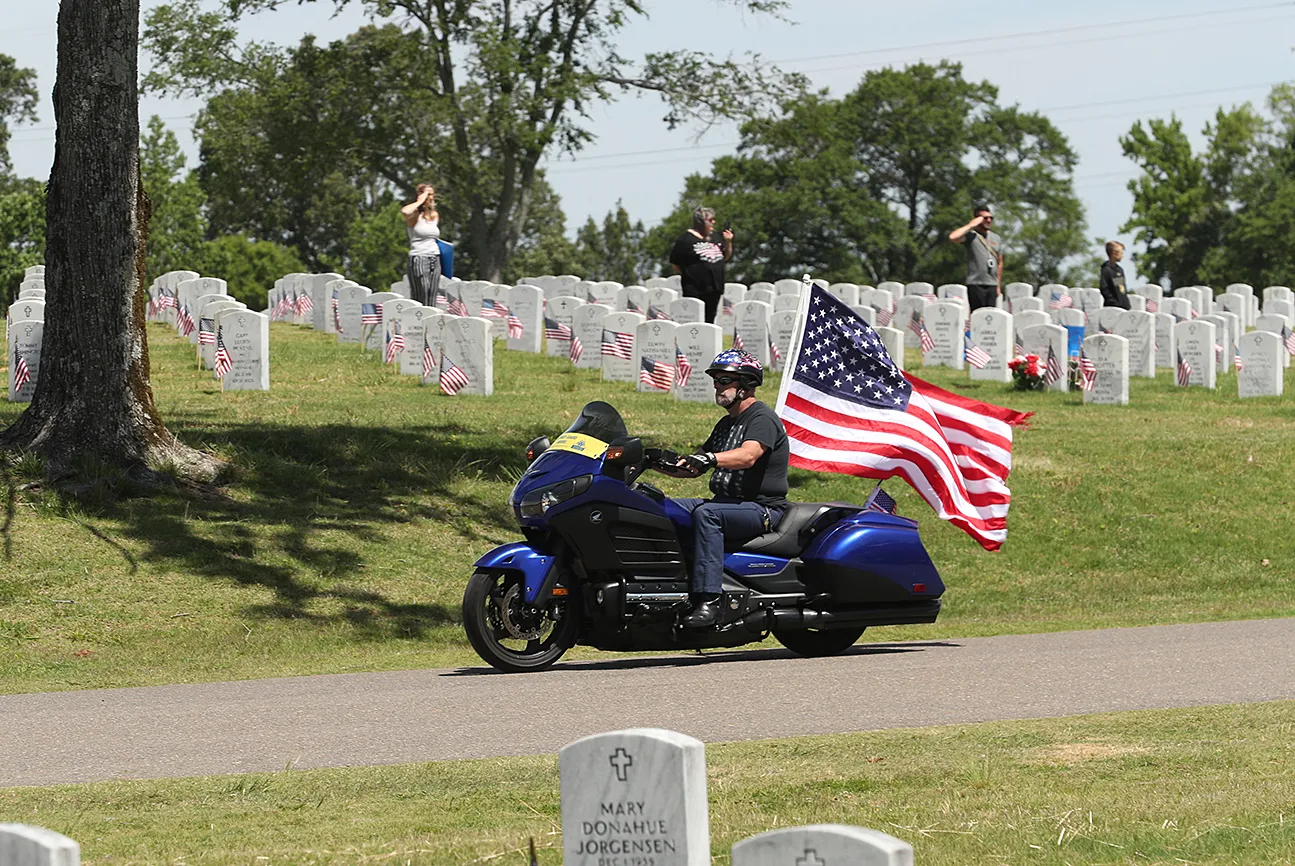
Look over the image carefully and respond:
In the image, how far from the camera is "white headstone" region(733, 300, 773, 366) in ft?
80.8

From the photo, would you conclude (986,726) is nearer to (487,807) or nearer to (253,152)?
(487,807)

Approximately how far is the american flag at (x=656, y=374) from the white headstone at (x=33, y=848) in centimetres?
1771

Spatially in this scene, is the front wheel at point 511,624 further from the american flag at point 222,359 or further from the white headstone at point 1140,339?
the white headstone at point 1140,339

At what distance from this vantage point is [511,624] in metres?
10.0

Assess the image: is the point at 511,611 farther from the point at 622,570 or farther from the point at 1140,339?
the point at 1140,339

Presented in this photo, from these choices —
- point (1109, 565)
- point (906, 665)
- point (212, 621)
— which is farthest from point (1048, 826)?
point (1109, 565)

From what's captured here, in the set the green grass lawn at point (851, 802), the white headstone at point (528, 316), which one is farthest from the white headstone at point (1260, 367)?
the green grass lawn at point (851, 802)

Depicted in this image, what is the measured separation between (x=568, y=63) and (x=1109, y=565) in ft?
115

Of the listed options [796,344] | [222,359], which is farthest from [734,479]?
[222,359]

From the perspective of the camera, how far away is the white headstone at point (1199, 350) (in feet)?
80.8

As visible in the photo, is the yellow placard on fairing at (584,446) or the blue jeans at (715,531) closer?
the yellow placard on fairing at (584,446)

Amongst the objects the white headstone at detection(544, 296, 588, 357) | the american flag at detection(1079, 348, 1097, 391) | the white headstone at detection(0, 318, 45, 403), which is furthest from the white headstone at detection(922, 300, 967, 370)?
the white headstone at detection(0, 318, 45, 403)

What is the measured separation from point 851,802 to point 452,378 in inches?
582

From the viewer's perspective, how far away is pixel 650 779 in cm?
417
